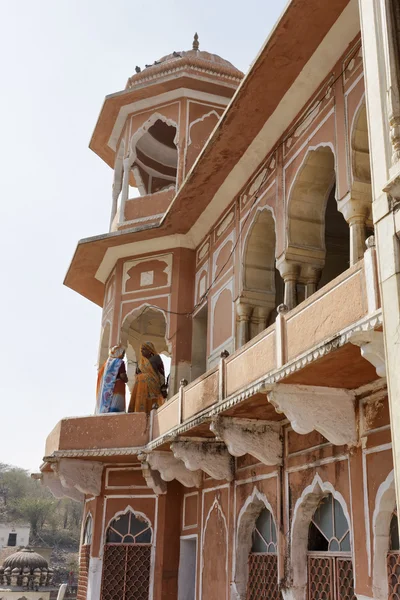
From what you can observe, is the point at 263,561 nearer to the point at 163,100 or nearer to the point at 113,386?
the point at 113,386

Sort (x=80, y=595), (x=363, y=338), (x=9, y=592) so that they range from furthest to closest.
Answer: (x=9, y=592), (x=80, y=595), (x=363, y=338)

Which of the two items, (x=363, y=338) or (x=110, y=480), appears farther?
(x=110, y=480)

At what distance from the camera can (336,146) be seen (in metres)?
6.95

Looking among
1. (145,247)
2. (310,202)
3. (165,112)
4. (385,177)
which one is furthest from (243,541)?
(165,112)

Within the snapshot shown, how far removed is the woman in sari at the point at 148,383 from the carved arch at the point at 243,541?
3.11 metres

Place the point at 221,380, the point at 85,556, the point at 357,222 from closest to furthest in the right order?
the point at 357,222
the point at 221,380
the point at 85,556

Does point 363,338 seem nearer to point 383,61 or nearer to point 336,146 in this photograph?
point 383,61

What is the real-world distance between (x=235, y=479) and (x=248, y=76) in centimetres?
474

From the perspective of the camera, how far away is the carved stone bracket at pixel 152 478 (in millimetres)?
9945

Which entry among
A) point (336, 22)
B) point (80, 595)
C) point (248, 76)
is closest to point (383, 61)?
point (336, 22)

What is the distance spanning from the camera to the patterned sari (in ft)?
36.3

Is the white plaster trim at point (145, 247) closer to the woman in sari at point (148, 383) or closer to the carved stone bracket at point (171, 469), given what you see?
the woman in sari at point (148, 383)

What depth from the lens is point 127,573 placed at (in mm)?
10367

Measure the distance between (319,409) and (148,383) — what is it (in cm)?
542
